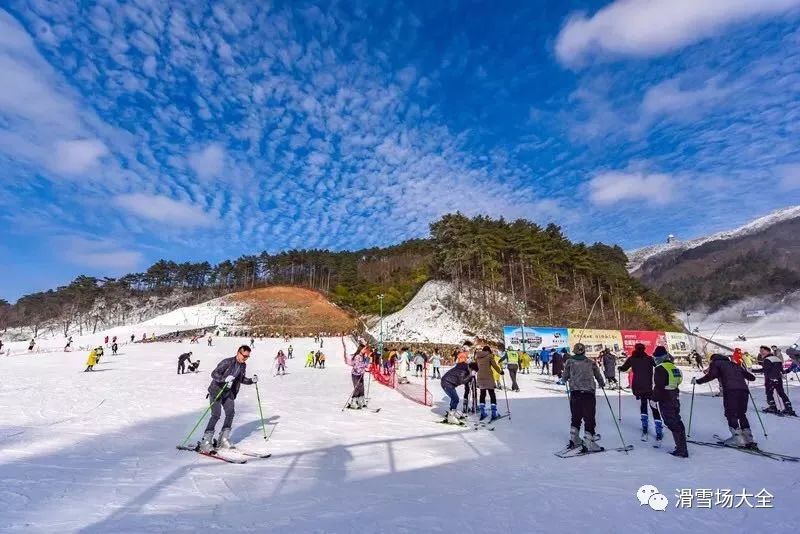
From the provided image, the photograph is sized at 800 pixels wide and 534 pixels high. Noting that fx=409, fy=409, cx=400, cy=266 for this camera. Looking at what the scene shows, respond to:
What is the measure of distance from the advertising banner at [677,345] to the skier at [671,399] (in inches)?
1328

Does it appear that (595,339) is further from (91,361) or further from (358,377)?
(91,361)

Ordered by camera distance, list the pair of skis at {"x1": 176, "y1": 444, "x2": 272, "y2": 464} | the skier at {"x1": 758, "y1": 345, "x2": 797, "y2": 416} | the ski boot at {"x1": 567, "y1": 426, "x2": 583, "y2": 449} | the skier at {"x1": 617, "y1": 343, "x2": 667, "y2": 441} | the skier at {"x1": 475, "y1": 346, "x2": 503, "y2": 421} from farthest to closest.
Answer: the skier at {"x1": 758, "y1": 345, "x2": 797, "y2": 416}
the skier at {"x1": 475, "y1": 346, "x2": 503, "y2": 421}
the skier at {"x1": 617, "y1": 343, "x2": 667, "y2": 441}
the ski boot at {"x1": 567, "y1": 426, "x2": 583, "y2": 449}
the pair of skis at {"x1": 176, "y1": 444, "x2": 272, "y2": 464}

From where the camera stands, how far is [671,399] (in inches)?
283

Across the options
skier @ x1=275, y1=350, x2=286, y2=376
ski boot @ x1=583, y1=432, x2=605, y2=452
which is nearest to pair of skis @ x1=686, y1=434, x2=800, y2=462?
ski boot @ x1=583, y1=432, x2=605, y2=452

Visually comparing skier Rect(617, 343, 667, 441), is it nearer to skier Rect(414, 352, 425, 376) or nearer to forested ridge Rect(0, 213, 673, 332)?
skier Rect(414, 352, 425, 376)

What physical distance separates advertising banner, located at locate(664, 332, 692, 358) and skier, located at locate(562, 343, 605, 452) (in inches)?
1350

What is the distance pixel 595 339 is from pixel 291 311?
224 ft

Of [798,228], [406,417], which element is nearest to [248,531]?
[406,417]

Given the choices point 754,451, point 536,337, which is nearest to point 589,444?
point 754,451

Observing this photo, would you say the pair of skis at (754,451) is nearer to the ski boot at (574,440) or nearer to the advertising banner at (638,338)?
the ski boot at (574,440)

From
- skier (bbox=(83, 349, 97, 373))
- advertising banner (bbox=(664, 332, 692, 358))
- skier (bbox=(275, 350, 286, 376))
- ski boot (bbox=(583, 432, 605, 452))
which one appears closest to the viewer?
ski boot (bbox=(583, 432, 605, 452))

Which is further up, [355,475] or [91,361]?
[91,361]

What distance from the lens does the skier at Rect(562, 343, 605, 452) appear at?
7.29 m

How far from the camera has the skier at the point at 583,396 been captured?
7.29 meters
